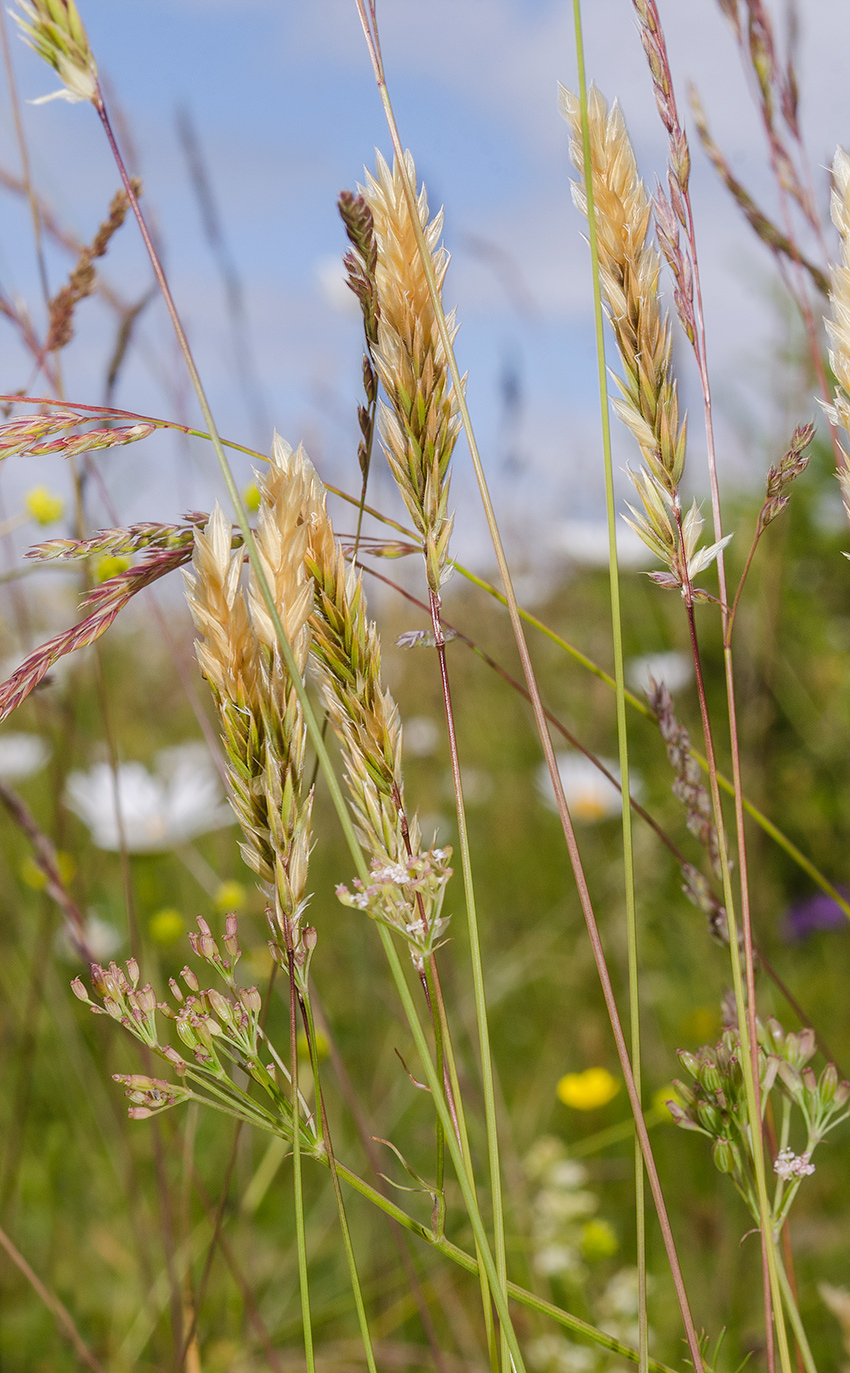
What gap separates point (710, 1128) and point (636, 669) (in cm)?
247

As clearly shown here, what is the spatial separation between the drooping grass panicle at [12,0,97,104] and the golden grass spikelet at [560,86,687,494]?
0.24m

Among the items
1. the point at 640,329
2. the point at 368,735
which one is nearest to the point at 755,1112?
the point at 368,735

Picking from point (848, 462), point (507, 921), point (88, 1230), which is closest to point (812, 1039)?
point (848, 462)

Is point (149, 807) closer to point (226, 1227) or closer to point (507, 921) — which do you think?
point (226, 1227)

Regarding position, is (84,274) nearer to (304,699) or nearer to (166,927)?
(304,699)

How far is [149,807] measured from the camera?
1697 millimetres

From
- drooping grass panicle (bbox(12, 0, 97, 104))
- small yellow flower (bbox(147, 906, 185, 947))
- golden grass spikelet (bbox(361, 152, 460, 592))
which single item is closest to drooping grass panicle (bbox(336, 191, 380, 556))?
golden grass spikelet (bbox(361, 152, 460, 592))

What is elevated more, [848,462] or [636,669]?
[848,462]

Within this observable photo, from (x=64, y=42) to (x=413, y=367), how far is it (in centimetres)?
21

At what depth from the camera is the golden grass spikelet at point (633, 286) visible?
0.49 metres

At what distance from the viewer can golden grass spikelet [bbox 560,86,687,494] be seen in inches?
19.1

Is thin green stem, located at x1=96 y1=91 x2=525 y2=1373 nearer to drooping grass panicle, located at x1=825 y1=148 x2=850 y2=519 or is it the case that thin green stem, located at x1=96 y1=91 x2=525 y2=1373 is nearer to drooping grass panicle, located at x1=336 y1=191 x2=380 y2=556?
drooping grass panicle, located at x1=336 y1=191 x2=380 y2=556

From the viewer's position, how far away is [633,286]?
49 cm

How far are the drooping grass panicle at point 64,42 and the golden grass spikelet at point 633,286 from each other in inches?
9.3
